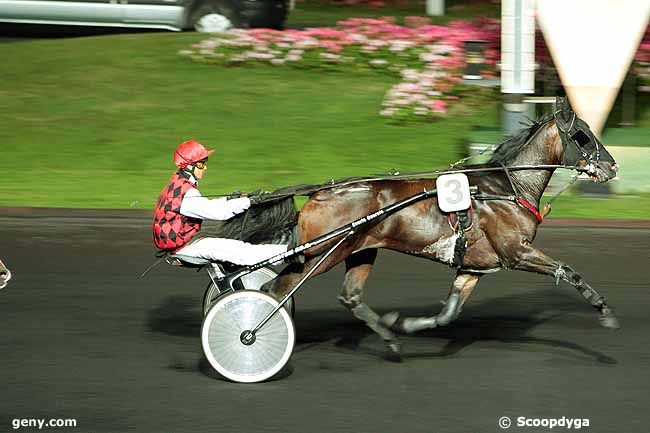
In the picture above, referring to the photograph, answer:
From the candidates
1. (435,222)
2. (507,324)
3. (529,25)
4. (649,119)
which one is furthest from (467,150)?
(435,222)

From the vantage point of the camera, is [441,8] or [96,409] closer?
[96,409]

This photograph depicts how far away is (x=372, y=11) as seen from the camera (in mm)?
23422

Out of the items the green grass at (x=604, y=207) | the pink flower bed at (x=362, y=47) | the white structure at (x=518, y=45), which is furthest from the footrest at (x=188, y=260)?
the pink flower bed at (x=362, y=47)

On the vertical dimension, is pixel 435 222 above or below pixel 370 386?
above

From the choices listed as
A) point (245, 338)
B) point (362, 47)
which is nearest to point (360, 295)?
point (245, 338)

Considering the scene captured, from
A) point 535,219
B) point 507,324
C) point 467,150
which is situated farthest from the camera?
point 467,150

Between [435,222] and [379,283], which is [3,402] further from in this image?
[379,283]

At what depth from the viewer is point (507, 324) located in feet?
27.5

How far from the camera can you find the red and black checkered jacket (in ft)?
23.1

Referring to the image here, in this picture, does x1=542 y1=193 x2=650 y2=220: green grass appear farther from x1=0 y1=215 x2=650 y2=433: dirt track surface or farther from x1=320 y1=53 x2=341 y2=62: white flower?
x1=320 y1=53 x2=341 y2=62: white flower

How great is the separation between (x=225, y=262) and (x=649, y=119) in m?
9.17

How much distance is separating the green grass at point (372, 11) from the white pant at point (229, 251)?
1454cm

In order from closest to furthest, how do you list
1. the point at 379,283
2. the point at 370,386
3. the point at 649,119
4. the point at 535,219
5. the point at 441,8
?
the point at 370,386, the point at 535,219, the point at 379,283, the point at 649,119, the point at 441,8

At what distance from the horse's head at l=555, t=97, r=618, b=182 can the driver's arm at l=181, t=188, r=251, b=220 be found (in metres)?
1.99
